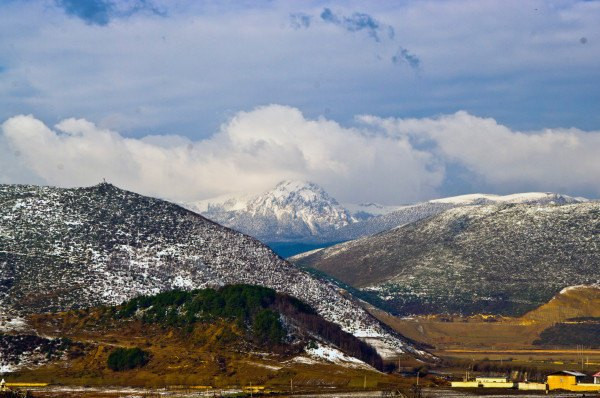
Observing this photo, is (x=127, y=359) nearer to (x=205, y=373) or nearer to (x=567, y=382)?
(x=205, y=373)

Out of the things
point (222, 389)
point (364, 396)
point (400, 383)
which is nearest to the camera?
point (364, 396)

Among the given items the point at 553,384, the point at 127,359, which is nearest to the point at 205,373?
the point at 127,359

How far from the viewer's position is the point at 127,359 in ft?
633

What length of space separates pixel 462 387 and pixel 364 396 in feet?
93.5

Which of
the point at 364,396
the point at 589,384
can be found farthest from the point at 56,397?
the point at 589,384

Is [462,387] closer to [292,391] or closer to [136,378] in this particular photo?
[292,391]

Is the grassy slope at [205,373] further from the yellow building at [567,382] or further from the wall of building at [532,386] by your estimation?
the yellow building at [567,382]

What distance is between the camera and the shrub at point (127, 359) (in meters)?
192

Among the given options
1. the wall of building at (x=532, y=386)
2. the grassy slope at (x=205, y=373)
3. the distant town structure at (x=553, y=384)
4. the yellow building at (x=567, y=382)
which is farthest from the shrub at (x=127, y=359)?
the yellow building at (x=567, y=382)

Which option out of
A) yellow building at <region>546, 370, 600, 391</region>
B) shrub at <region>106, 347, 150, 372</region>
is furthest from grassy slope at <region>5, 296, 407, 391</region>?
yellow building at <region>546, 370, 600, 391</region>

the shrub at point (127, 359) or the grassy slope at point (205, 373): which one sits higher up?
the shrub at point (127, 359)

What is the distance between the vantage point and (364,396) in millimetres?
159125

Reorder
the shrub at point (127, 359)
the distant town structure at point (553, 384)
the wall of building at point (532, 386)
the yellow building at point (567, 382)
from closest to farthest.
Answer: the yellow building at point (567, 382), the distant town structure at point (553, 384), the wall of building at point (532, 386), the shrub at point (127, 359)

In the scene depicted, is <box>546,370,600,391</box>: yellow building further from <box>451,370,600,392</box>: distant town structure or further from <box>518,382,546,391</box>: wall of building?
<box>518,382,546,391</box>: wall of building
